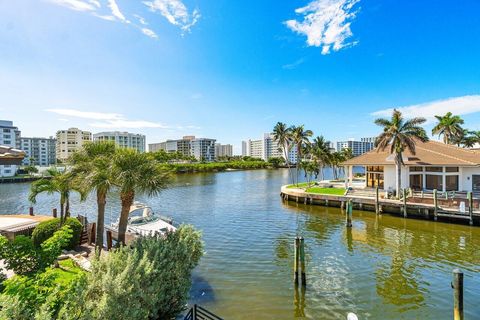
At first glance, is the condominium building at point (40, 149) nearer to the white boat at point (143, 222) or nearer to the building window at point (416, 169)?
the white boat at point (143, 222)

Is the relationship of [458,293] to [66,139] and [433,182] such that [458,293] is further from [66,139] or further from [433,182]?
[66,139]

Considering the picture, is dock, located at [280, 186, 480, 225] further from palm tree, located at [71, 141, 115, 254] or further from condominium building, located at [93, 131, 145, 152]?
condominium building, located at [93, 131, 145, 152]

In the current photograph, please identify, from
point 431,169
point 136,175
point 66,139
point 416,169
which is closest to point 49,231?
point 136,175

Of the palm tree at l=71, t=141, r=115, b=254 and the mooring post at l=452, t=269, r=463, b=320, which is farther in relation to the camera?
the palm tree at l=71, t=141, r=115, b=254

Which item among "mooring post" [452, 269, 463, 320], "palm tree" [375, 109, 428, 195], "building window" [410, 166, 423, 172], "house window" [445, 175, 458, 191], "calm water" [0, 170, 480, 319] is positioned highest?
"palm tree" [375, 109, 428, 195]

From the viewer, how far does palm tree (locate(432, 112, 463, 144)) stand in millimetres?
53247

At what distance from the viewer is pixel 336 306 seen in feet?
39.0

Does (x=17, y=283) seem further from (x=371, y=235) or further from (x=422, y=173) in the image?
(x=422, y=173)

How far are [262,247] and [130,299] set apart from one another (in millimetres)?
13789

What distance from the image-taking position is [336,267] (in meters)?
16.0

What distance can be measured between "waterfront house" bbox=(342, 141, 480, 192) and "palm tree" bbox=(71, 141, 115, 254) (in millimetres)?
32426

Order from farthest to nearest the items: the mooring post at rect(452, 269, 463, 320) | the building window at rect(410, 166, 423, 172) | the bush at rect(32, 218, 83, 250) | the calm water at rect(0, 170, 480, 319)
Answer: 1. the building window at rect(410, 166, 423, 172)
2. the bush at rect(32, 218, 83, 250)
3. the calm water at rect(0, 170, 480, 319)
4. the mooring post at rect(452, 269, 463, 320)

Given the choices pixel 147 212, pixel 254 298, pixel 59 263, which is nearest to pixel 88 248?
pixel 59 263

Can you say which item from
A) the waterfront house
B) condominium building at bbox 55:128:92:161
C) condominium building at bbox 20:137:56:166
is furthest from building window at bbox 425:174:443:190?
condominium building at bbox 20:137:56:166
